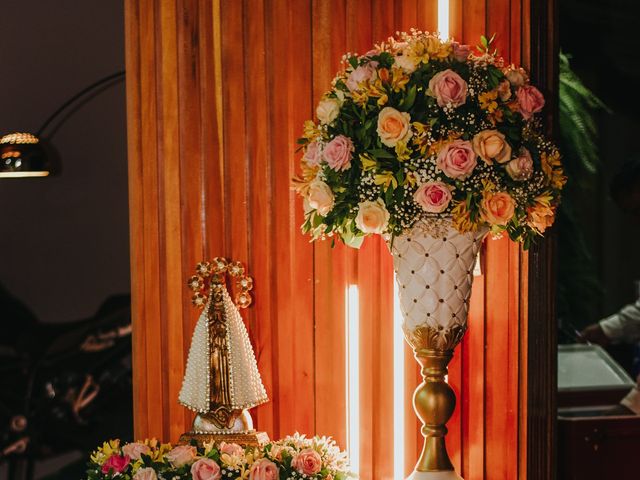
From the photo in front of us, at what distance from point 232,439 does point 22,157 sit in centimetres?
144

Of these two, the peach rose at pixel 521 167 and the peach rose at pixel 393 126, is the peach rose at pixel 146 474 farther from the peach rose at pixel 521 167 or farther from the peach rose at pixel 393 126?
the peach rose at pixel 521 167

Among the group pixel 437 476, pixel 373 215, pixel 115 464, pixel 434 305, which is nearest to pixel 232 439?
pixel 115 464

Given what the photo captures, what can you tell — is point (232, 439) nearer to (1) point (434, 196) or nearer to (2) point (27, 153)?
(1) point (434, 196)

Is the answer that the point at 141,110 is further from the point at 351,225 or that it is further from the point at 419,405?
the point at 419,405

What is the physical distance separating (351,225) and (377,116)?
0.31 metres

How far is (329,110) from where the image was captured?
2.38 metres

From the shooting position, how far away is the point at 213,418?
9.23 ft

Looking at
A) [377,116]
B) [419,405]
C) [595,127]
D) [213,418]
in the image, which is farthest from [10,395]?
[595,127]

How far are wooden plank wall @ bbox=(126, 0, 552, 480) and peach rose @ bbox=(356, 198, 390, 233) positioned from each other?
1.73ft

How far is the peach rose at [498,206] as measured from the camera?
2260 millimetres

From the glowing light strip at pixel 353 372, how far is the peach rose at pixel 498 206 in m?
0.78

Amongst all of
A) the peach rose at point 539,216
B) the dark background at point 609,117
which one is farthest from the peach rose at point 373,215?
the dark background at point 609,117

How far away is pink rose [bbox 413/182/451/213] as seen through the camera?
2.25m

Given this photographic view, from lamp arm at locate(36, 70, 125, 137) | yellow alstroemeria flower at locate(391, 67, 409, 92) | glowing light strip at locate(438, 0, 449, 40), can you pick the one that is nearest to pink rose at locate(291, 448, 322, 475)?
yellow alstroemeria flower at locate(391, 67, 409, 92)
